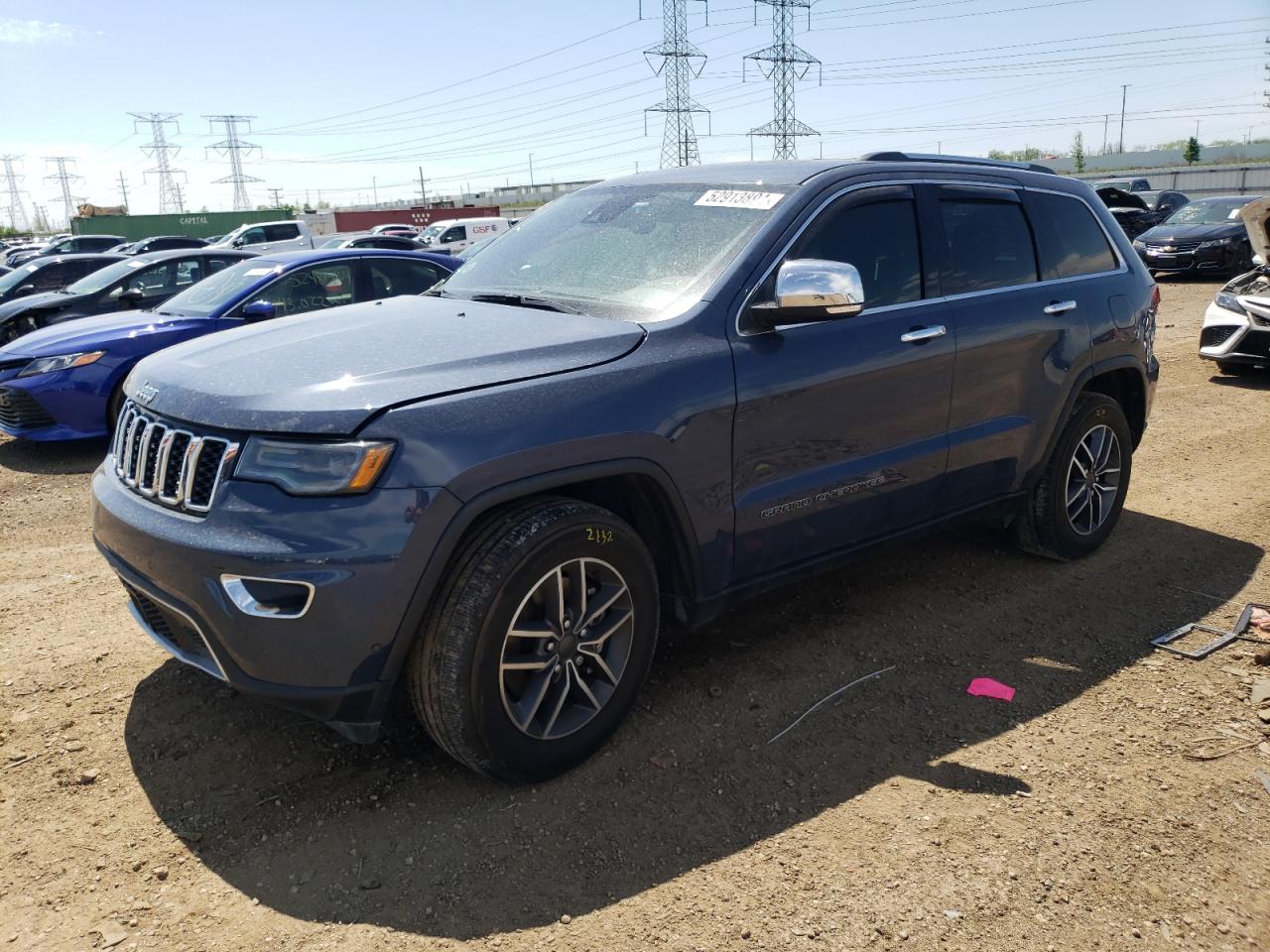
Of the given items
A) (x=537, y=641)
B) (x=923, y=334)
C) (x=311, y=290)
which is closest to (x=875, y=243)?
(x=923, y=334)

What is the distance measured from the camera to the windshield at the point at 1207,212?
19.8 m

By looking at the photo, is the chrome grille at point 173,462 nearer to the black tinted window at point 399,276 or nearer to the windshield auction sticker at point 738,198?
the windshield auction sticker at point 738,198

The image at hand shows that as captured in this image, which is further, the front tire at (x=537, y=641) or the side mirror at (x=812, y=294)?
the side mirror at (x=812, y=294)

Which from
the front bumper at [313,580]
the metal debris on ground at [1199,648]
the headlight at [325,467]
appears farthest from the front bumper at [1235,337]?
the headlight at [325,467]

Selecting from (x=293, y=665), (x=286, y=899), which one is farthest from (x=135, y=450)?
(x=286, y=899)

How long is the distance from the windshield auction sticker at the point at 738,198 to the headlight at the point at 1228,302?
7823 millimetres

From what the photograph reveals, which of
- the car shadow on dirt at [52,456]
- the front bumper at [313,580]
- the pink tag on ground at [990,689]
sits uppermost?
the front bumper at [313,580]

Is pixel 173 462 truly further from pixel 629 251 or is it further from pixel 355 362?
pixel 629 251

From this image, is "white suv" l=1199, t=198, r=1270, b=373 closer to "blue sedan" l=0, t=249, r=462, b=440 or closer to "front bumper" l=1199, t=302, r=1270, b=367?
"front bumper" l=1199, t=302, r=1270, b=367

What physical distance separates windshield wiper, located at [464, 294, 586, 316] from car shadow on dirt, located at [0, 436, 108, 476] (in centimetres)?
494

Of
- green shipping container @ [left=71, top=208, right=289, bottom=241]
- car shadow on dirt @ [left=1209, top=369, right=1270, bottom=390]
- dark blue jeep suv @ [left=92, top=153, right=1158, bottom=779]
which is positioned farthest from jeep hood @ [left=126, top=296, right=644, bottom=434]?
green shipping container @ [left=71, top=208, right=289, bottom=241]

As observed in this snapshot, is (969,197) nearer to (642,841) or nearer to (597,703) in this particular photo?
(597,703)

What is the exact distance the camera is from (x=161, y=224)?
47.7 metres

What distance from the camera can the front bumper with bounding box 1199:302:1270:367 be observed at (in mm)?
9109
